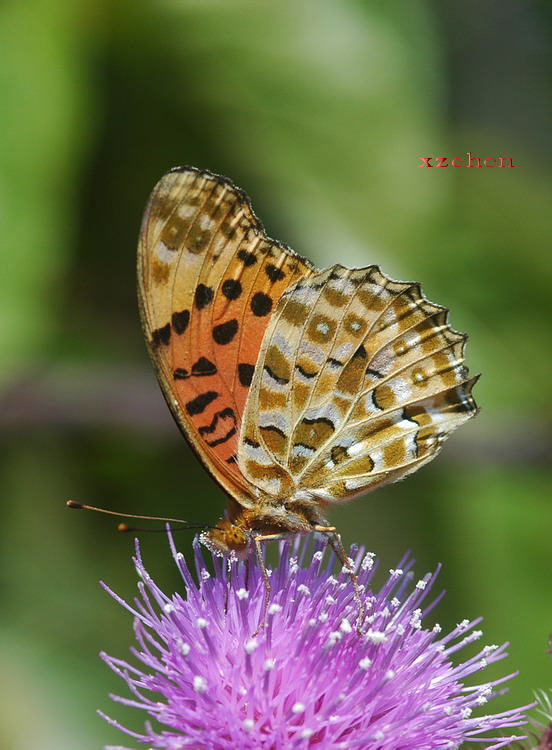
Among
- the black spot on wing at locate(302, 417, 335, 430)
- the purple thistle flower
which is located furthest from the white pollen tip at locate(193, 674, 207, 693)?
the black spot on wing at locate(302, 417, 335, 430)

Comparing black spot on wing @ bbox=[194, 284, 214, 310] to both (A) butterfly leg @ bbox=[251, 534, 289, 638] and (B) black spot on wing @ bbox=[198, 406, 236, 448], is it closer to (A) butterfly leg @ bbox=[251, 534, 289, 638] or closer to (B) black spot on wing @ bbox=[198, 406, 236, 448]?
(B) black spot on wing @ bbox=[198, 406, 236, 448]

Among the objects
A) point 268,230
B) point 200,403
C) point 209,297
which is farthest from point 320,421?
point 268,230

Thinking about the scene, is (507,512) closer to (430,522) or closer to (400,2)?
(430,522)

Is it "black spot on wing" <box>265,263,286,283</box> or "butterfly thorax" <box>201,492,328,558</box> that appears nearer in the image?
"butterfly thorax" <box>201,492,328,558</box>

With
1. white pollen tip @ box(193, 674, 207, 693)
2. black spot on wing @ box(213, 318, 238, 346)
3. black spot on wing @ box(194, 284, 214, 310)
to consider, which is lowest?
white pollen tip @ box(193, 674, 207, 693)

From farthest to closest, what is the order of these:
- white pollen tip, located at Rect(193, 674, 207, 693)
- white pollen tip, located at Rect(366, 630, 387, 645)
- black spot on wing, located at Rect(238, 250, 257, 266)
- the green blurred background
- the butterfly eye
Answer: the green blurred background → black spot on wing, located at Rect(238, 250, 257, 266) → the butterfly eye → white pollen tip, located at Rect(366, 630, 387, 645) → white pollen tip, located at Rect(193, 674, 207, 693)

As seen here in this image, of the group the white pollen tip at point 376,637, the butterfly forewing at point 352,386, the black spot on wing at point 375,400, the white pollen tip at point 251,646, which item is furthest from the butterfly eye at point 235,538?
the black spot on wing at point 375,400

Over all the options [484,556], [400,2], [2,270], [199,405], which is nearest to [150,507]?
[2,270]

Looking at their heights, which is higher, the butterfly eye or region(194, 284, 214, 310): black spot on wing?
region(194, 284, 214, 310): black spot on wing

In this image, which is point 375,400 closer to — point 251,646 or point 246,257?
point 246,257
